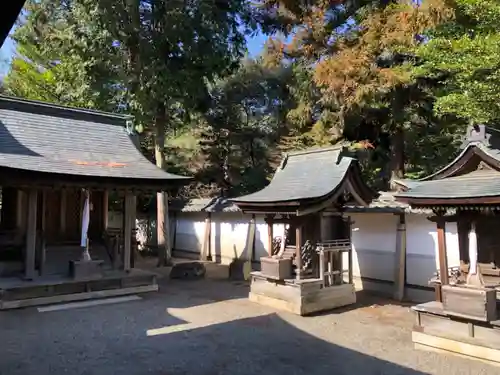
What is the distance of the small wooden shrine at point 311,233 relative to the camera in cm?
888

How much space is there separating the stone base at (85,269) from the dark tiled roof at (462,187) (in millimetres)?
7280

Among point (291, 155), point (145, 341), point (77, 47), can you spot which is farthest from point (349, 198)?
point (77, 47)

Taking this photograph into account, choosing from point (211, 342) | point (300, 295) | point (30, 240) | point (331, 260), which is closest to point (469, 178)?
point (331, 260)

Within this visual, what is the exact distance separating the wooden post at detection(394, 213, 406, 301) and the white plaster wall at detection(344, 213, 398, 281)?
0.79 ft

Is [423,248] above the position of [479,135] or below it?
below

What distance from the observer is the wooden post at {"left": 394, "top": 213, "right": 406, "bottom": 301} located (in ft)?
33.9

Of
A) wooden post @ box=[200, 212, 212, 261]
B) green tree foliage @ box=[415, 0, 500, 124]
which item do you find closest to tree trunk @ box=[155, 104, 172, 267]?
wooden post @ box=[200, 212, 212, 261]

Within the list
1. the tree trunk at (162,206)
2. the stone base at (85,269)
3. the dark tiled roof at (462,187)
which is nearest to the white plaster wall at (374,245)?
the dark tiled roof at (462,187)

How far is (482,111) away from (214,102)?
1302 cm

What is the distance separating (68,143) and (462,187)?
9666mm

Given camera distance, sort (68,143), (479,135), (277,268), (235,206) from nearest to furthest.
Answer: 1. (479,135)
2. (277,268)
3. (68,143)
4. (235,206)

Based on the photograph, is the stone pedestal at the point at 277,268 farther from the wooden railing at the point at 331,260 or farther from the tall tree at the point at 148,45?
the tall tree at the point at 148,45

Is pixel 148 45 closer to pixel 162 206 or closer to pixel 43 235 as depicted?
pixel 162 206

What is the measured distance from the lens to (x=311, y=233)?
9.70 meters
